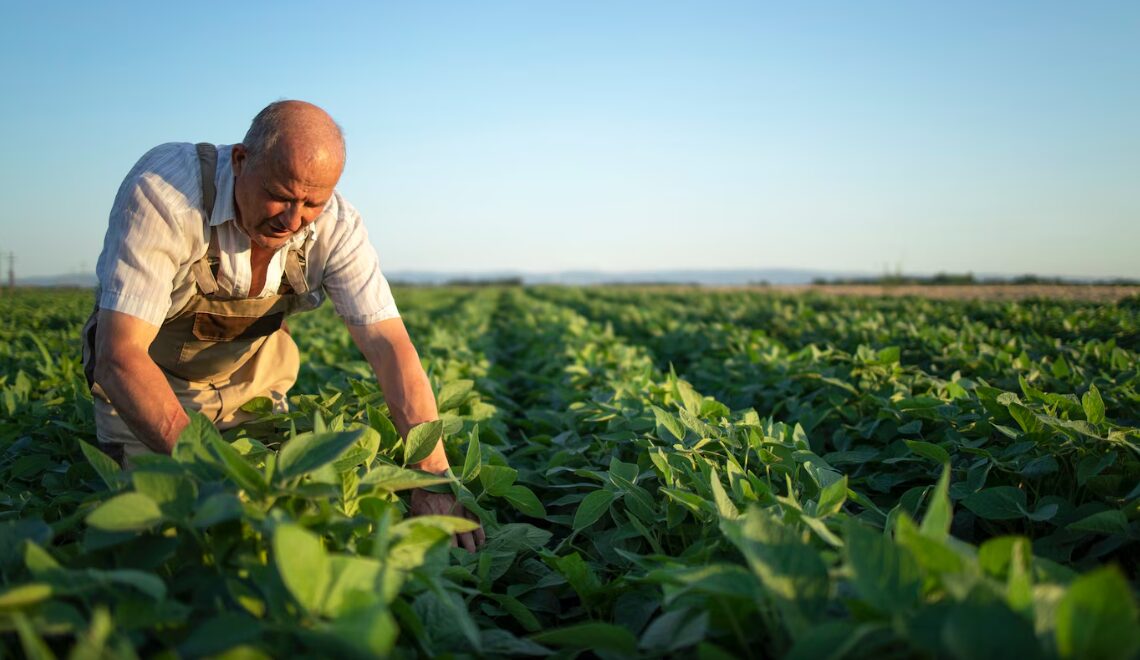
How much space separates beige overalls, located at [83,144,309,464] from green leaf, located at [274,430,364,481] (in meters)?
1.30

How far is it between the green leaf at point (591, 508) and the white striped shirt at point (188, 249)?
1.04 m

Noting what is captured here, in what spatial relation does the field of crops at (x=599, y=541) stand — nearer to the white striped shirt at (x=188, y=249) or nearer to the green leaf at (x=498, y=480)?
the green leaf at (x=498, y=480)

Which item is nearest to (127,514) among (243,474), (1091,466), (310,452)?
(243,474)

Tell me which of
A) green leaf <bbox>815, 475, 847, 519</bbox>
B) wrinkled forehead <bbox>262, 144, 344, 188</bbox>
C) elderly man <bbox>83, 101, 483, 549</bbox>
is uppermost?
wrinkled forehead <bbox>262, 144, 344, 188</bbox>

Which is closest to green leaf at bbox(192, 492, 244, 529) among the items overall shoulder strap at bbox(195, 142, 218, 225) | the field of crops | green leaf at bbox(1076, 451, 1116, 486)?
the field of crops

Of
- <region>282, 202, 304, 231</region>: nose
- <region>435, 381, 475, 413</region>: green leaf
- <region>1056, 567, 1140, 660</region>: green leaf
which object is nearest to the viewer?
<region>1056, 567, 1140, 660</region>: green leaf

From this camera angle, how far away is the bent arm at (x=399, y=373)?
2258 mm

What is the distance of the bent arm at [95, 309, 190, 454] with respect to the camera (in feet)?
6.25

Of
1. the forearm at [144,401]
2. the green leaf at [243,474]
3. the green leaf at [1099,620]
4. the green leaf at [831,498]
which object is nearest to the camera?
the green leaf at [1099,620]

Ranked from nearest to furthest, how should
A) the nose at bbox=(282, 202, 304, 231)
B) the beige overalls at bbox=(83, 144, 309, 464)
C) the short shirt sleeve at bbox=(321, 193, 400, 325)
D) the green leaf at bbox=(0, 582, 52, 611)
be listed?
the green leaf at bbox=(0, 582, 52, 611)
the nose at bbox=(282, 202, 304, 231)
the short shirt sleeve at bbox=(321, 193, 400, 325)
the beige overalls at bbox=(83, 144, 309, 464)

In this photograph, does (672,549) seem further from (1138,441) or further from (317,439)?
(1138,441)

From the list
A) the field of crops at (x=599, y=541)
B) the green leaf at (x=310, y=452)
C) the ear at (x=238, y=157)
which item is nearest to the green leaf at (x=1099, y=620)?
the field of crops at (x=599, y=541)

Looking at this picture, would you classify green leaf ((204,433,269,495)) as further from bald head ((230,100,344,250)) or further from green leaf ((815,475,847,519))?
green leaf ((815,475,847,519))

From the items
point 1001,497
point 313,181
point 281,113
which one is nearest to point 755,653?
point 1001,497
